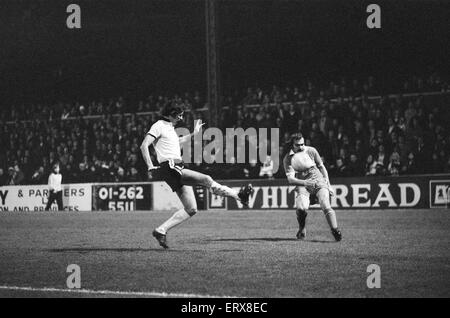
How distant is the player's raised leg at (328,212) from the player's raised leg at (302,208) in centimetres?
55

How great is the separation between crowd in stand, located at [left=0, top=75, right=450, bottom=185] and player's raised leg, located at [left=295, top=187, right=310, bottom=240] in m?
12.0

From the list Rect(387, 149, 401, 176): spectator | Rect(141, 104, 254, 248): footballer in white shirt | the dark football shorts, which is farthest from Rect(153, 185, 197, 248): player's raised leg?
Rect(387, 149, 401, 176): spectator

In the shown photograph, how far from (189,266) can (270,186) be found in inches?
733

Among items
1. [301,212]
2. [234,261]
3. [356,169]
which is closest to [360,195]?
[356,169]

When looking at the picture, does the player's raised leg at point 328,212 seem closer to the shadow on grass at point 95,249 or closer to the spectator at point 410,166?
the shadow on grass at point 95,249

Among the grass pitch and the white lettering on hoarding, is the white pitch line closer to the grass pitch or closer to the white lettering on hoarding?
the grass pitch

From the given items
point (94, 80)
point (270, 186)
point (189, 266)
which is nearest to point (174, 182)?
point (189, 266)

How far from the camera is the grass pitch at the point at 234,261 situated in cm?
754

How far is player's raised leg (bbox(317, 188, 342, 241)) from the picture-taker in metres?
13.0

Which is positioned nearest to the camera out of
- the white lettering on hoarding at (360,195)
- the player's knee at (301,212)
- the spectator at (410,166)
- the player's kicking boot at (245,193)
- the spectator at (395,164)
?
the player's kicking boot at (245,193)

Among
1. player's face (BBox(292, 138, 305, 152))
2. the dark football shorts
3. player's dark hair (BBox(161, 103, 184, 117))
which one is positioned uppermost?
player's dark hair (BBox(161, 103, 184, 117))

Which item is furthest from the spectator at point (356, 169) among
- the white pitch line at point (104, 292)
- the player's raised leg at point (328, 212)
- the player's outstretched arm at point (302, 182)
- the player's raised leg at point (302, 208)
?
the white pitch line at point (104, 292)

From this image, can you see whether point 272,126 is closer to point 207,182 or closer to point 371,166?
point 371,166

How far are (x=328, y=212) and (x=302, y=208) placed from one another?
39.9 inches
